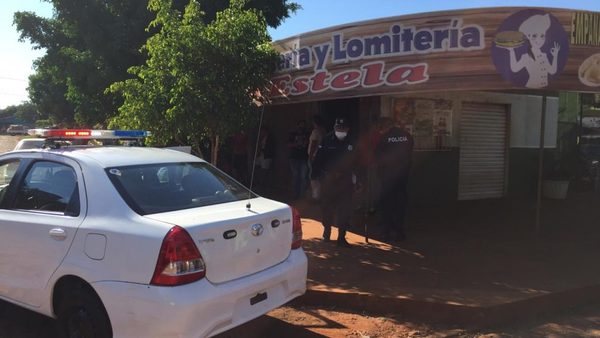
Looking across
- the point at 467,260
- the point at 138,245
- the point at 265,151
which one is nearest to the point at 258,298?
the point at 138,245

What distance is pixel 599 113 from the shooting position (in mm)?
14359

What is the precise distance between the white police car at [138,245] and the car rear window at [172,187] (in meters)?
0.01

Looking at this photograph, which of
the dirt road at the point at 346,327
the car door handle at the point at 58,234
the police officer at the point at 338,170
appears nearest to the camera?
the car door handle at the point at 58,234

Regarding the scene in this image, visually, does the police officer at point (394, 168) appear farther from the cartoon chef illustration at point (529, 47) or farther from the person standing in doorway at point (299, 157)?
the person standing in doorway at point (299, 157)

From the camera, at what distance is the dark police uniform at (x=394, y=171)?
7543 millimetres

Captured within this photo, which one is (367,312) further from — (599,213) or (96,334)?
(599,213)

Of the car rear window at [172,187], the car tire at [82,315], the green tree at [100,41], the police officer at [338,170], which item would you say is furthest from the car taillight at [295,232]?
the green tree at [100,41]

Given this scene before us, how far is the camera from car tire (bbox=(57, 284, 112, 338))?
3572 mm

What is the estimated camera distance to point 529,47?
670cm

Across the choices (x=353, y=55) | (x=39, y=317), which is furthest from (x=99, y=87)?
(x=39, y=317)

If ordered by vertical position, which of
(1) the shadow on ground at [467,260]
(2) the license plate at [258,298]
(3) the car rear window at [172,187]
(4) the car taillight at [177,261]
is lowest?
(1) the shadow on ground at [467,260]

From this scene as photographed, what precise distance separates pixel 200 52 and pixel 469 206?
6.45 m

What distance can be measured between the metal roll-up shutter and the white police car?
7.80 metres

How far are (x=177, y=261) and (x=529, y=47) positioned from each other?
5.36 meters
